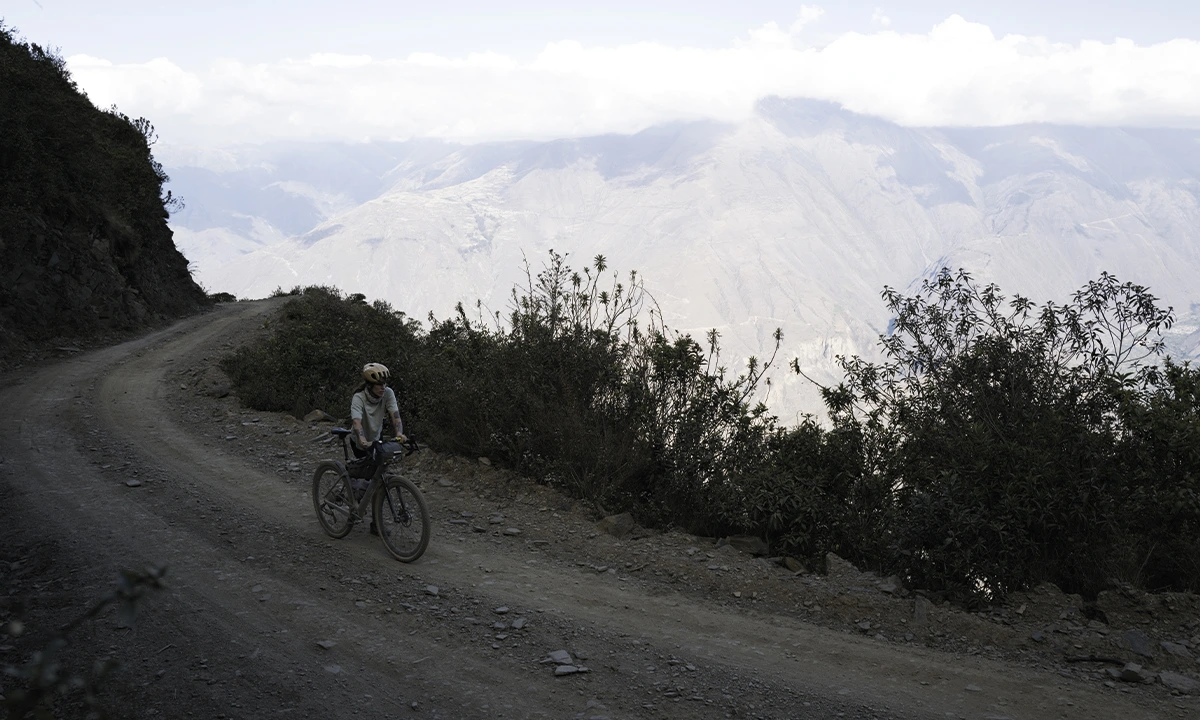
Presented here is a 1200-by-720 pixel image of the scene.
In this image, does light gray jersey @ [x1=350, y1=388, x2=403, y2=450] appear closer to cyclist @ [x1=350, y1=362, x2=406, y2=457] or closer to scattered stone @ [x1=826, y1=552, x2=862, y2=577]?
cyclist @ [x1=350, y1=362, x2=406, y2=457]

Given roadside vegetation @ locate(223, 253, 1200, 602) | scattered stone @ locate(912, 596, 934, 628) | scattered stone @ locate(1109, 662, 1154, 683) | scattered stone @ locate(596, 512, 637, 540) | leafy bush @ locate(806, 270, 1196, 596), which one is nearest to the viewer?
scattered stone @ locate(1109, 662, 1154, 683)

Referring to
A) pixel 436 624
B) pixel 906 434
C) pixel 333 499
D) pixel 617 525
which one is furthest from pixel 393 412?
pixel 906 434

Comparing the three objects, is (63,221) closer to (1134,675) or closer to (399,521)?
(399,521)

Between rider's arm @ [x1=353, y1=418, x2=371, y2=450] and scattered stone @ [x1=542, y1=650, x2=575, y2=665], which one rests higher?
rider's arm @ [x1=353, y1=418, x2=371, y2=450]

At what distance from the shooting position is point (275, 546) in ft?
27.7

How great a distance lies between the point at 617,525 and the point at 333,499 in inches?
134

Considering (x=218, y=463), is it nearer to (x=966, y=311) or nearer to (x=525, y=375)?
(x=525, y=375)

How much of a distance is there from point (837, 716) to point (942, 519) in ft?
9.98

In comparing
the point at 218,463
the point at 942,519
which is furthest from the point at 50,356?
the point at 942,519

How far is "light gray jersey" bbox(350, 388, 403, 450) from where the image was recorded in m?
8.36

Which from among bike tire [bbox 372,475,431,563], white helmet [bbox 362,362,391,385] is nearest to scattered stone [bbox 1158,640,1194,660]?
bike tire [bbox 372,475,431,563]

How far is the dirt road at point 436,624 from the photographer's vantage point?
5.75m

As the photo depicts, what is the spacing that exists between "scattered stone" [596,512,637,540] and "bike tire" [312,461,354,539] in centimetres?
298

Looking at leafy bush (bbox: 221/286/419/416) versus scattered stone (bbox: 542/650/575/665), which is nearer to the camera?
scattered stone (bbox: 542/650/575/665)
